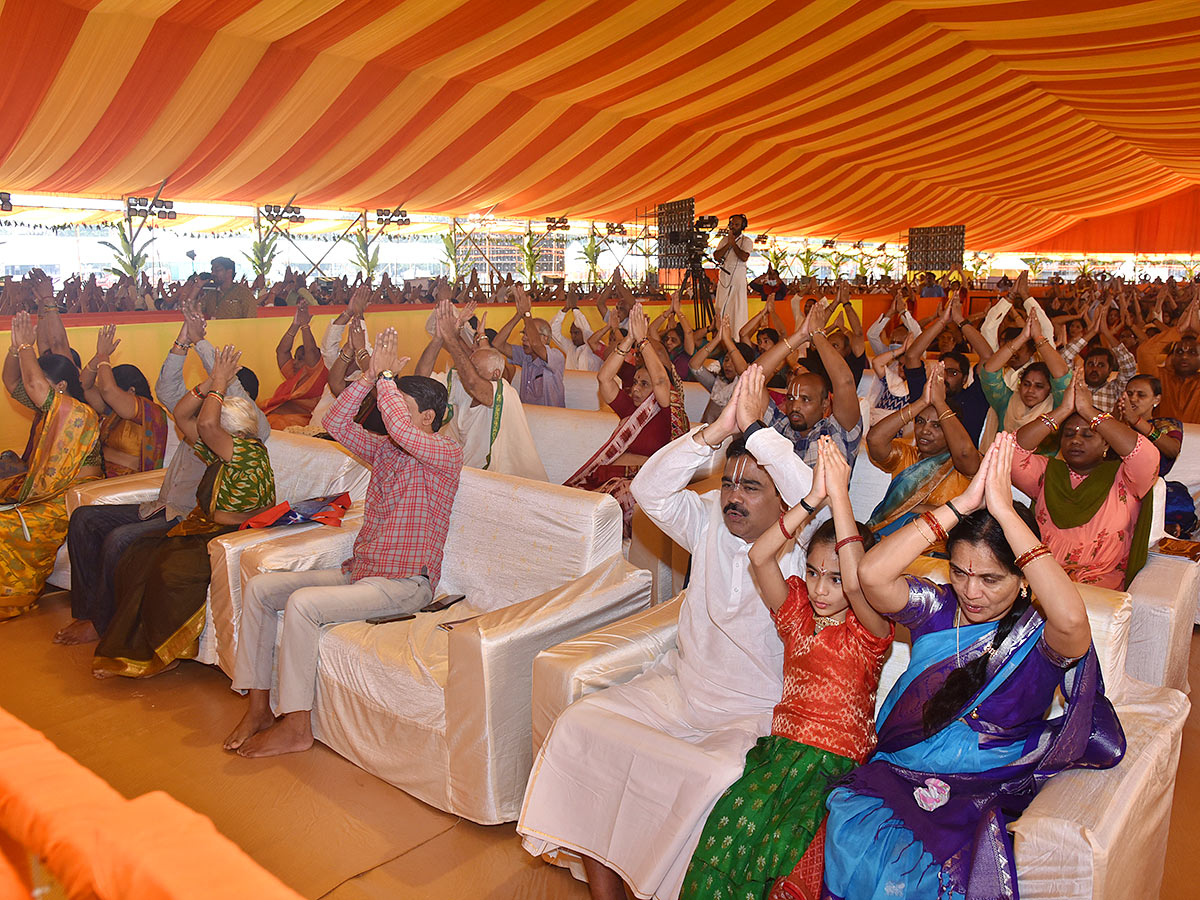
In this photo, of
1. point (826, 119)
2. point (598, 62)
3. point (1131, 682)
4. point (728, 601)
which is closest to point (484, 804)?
point (728, 601)

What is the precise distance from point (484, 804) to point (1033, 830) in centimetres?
130

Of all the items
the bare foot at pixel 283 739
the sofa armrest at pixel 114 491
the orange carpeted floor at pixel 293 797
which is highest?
the sofa armrest at pixel 114 491

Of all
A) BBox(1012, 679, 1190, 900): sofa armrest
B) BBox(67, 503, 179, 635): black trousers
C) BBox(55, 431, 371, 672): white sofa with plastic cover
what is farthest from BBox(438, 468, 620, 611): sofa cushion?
BBox(1012, 679, 1190, 900): sofa armrest

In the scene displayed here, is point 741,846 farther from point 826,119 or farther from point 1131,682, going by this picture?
point 826,119

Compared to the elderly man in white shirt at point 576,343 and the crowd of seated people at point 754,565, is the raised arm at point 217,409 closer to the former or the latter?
the crowd of seated people at point 754,565

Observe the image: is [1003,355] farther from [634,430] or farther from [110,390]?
[110,390]

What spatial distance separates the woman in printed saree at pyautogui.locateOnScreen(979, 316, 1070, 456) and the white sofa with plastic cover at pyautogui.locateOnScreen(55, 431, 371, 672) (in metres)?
2.54

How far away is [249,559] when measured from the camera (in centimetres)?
301

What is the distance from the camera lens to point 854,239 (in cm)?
2450

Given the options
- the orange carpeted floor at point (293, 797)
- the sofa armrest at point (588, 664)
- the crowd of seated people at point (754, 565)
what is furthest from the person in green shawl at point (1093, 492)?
the sofa armrest at point (588, 664)

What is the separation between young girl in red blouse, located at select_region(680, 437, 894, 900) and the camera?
170cm

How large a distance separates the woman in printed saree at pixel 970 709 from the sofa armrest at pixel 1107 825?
37 millimetres

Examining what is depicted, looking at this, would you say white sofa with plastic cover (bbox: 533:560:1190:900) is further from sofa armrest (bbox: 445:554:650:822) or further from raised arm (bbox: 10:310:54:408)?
raised arm (bbox: 10:310:54:408)

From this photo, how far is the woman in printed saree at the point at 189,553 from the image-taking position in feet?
10.5
